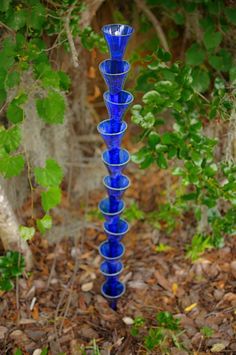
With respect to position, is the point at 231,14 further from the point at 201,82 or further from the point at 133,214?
the point at 133,214

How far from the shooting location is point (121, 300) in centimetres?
212

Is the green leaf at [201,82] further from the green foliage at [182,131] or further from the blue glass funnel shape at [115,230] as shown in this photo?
the blue glass funnel shape at [115,230]

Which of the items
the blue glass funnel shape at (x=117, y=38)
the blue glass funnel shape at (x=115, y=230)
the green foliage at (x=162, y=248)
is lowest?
the green foliage at (x=162, y=248)

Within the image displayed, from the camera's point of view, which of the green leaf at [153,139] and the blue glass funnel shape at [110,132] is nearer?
the blue glass funnel shape at [110,132]

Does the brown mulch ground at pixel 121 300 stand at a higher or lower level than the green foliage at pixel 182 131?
lower

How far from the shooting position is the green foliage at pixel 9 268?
206 centimetres

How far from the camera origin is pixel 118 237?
192cm

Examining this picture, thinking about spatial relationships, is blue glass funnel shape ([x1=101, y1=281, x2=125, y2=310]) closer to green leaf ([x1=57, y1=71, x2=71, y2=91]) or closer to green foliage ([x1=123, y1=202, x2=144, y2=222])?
green foliage ([x1=123, y1=202, x2=144, y2=222])

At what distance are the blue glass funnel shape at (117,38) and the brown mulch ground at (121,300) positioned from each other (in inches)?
40.8

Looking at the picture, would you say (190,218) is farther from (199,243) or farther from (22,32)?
(22,32)

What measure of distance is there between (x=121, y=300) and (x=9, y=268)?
48cm

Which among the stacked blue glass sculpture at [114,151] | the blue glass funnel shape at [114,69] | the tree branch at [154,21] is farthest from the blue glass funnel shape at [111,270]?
the tree branch at [154,21]

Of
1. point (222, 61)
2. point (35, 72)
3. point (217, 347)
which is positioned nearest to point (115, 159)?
point (35, 72)

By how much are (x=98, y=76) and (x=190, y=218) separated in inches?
33.2
